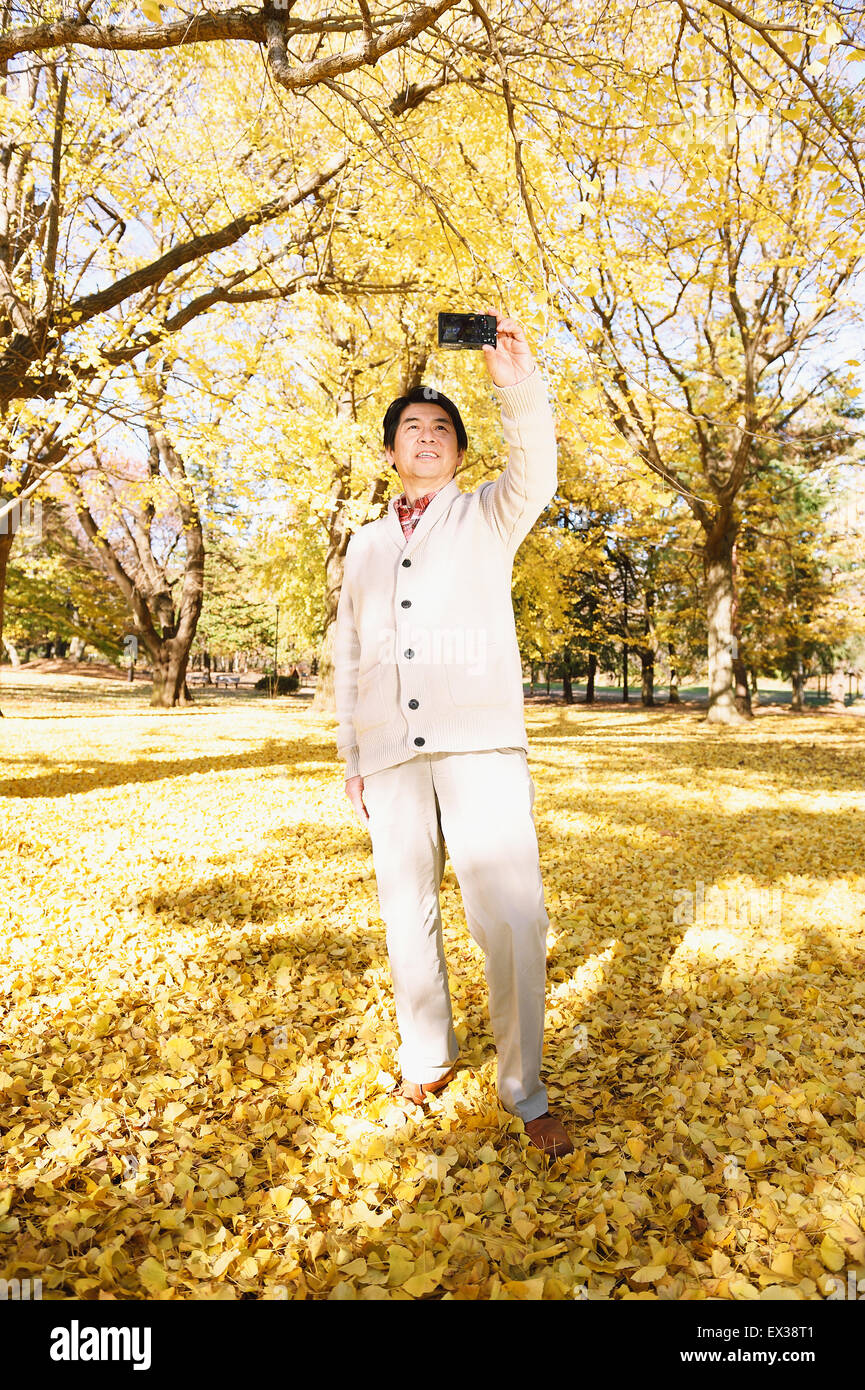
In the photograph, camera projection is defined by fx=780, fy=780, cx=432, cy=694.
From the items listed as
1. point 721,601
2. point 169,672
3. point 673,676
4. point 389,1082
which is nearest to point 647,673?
point 673,676

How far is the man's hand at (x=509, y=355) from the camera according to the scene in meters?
2.13

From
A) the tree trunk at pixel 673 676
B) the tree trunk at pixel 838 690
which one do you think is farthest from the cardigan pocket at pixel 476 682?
the tree trunk at pixel 838 690

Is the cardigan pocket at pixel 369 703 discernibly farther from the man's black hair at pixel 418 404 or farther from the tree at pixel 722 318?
the tree at pixel 722 318

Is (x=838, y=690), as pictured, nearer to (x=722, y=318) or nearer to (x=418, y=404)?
(x=722, y=318)

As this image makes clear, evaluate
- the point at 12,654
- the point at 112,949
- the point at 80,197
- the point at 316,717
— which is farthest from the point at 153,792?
the point at 12,654

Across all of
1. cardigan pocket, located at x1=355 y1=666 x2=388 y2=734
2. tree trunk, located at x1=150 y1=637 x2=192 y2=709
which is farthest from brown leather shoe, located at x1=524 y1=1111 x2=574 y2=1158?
tree trunk, located at x1=150 y1=637 x2=192 y2=709

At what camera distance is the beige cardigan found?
7.18 ft

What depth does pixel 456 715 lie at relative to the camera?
88.4 inches

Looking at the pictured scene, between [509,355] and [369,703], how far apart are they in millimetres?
1069

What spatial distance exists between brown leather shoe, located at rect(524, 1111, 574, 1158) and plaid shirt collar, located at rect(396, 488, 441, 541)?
1825 millimetres

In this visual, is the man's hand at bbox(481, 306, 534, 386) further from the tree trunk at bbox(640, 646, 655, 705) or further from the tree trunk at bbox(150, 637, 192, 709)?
the tree trunk at bbox(640, 646, 655, 705)
